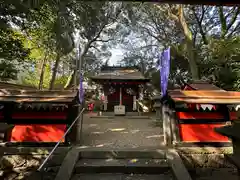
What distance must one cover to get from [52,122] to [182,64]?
13.0 m

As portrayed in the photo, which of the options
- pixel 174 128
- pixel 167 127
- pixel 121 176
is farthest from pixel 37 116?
pixel 174 128

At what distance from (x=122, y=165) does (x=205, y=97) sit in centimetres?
288

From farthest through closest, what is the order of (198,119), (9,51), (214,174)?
1. (9,51)
2. (198,119)
3. (214,174)

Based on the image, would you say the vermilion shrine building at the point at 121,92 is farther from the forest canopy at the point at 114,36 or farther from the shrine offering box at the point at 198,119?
the shrine offering box at the point at 198,119

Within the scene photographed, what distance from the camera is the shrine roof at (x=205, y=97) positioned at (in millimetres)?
5115

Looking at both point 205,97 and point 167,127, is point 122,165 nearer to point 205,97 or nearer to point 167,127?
point 167,127

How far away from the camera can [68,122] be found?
208 inches

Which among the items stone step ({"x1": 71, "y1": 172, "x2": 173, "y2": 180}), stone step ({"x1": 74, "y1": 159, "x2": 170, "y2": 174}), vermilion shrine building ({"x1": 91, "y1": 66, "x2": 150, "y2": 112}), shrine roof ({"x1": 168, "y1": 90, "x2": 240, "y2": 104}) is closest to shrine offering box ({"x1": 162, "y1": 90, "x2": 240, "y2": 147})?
shrine roof ({"x1": 168, "y1": 90, "x2": 240, "y2": 104})

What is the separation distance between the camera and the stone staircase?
4195mm

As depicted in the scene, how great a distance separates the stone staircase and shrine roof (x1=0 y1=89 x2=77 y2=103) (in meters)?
1.39

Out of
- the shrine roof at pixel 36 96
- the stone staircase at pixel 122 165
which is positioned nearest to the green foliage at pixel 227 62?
the stone staircase at pixel 122 165

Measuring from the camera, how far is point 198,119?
539 centimetres

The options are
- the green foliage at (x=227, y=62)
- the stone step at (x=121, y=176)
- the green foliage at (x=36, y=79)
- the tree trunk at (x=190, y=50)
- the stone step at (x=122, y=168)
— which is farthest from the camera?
the green foliage at (x=36, y=79)

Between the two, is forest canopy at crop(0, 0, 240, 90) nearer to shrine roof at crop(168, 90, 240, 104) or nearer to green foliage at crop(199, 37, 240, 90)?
green foliage at crop(199, 37, 240, 90)
